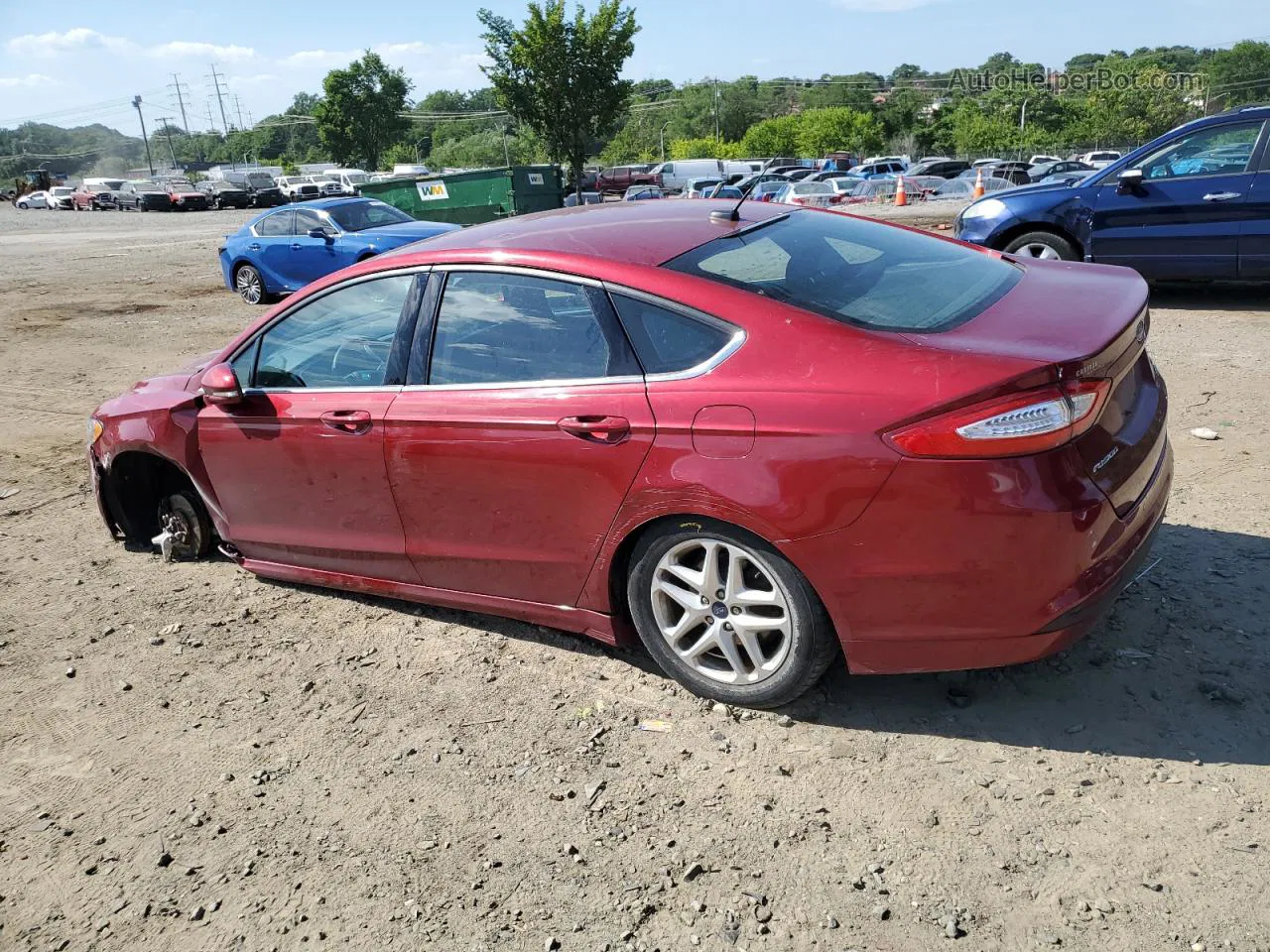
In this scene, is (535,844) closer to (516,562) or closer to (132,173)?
(516,562)

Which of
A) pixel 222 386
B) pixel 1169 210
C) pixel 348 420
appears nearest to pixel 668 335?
pixel 348 420

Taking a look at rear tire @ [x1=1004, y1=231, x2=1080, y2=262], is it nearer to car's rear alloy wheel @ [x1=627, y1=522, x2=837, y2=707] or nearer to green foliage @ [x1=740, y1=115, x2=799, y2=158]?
car's rear alloy wheel @ [x1=627, y1=522, x2=837, y2=707]

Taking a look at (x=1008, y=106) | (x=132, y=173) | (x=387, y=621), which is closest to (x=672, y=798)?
(x=387, y=621)

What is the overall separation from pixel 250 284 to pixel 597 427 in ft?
43.8

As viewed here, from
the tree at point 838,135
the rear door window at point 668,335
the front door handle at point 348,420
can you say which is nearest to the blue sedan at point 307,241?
the front door handle at point 348,420

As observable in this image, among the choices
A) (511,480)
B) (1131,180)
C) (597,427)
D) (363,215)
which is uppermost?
(363,215)

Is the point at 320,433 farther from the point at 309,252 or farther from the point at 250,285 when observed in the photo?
the point at 250,285

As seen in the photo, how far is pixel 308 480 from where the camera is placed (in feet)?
13.2

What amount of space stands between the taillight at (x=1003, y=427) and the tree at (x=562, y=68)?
37008 millimetres

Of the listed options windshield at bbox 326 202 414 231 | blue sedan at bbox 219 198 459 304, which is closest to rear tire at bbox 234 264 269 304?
blue sedan at bbox 219 198 459 304

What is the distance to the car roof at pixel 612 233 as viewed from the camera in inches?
133

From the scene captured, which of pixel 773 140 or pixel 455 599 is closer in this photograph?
pixel 455 599

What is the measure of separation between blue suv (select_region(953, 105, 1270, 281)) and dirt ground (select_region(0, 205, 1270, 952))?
189 inches

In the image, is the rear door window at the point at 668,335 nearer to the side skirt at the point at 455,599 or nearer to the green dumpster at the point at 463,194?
the side skirt at the point at 455,599
